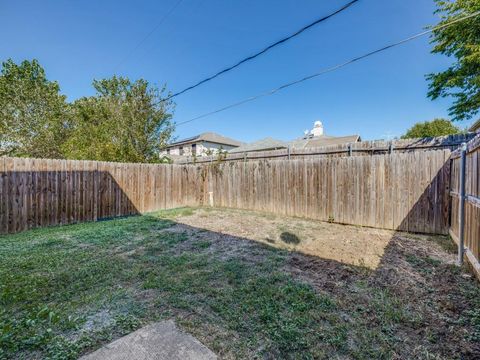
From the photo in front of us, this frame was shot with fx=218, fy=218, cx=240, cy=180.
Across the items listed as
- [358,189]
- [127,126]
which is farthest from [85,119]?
[358,189]

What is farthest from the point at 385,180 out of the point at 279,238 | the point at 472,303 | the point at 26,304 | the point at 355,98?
the point at 355,98

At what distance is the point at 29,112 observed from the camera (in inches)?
459

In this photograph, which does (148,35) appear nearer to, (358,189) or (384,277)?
(358,189)

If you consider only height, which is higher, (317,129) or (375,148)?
(317,129)

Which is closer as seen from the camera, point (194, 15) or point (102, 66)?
point (194, 15)

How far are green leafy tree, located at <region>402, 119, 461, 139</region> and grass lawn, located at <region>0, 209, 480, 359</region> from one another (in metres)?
25.4

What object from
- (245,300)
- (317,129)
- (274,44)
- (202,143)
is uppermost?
(317,129)

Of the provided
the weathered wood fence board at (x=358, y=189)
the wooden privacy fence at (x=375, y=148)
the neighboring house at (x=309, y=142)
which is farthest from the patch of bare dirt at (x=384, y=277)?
the neighboring house at (x=309, y=142)

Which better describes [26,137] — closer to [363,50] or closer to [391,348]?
[363,50]

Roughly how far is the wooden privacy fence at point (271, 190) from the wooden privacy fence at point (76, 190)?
17mm

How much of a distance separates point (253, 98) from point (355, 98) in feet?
24.9

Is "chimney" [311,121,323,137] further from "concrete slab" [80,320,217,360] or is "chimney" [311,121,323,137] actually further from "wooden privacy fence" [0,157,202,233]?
"concrete slab" [80,320,217,360]

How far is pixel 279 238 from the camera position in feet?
14.2

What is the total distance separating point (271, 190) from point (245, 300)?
4.82 m
